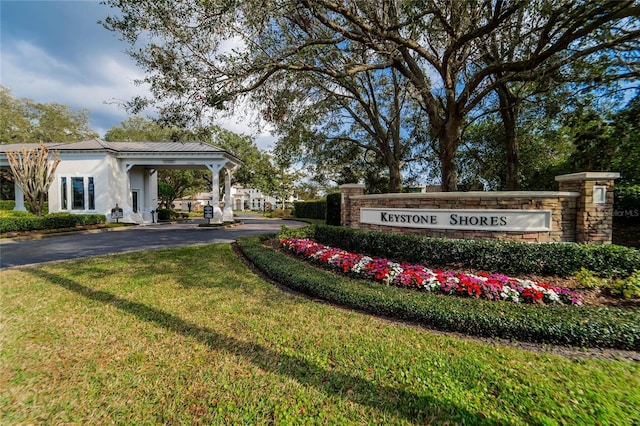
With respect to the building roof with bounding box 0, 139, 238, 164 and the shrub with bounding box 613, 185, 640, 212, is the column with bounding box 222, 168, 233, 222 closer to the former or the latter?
the building roof with bounding box 0, 139, 238, 164

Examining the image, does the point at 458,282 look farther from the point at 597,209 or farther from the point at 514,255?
the point at 597,209

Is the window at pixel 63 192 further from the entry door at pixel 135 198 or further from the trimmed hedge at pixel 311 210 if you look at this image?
the trimmed hedge at pixel 311 210

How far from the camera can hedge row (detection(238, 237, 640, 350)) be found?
10.2 feet

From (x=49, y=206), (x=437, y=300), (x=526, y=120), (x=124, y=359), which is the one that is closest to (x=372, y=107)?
(x=526, y=120)

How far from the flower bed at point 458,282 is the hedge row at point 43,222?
14.2m

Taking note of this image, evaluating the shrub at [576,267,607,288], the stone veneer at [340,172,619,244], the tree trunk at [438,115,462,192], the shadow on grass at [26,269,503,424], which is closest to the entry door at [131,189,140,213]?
the shadow on grass at [26,269,503,424]

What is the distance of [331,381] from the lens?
2.45 meters

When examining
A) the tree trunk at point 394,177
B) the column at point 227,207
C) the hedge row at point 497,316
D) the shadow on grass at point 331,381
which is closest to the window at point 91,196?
the column at point 227,207

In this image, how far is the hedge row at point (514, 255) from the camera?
4496 mm

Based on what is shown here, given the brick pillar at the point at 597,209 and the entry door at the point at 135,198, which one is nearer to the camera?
the brick pillar at the point at 597,209

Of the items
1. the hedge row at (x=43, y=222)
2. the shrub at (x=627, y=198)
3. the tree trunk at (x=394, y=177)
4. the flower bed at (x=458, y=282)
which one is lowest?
the flower bed at (x=458, y=282)

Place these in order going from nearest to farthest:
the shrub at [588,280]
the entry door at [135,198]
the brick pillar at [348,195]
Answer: the shrub at [588,280] → the brick pillar at [348,195] → the entry door at [135,198]

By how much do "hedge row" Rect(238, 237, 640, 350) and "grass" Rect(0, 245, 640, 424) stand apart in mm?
258

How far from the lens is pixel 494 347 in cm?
307
